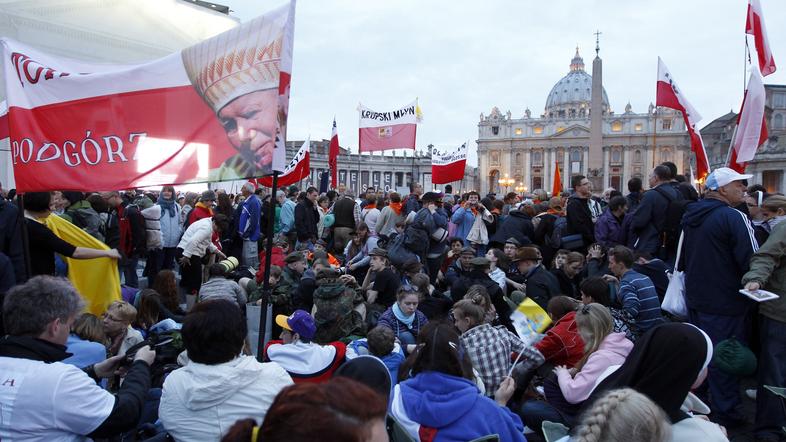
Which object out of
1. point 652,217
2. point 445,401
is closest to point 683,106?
point 652,217

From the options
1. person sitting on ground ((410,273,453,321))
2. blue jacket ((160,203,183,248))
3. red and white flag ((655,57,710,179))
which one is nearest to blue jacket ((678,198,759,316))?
person sitting on ground ((410,273,453,321))

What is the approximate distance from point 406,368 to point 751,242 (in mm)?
3037

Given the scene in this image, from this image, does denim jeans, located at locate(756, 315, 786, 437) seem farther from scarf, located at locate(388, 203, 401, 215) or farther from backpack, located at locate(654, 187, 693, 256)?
scarf, located at locate(388, 203, 401, 215)

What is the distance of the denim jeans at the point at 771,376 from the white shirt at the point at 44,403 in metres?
4.44

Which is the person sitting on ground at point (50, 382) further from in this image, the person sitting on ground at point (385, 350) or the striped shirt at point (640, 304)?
the striped shirt at point (640, 304)

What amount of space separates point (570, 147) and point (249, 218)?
90.0 m

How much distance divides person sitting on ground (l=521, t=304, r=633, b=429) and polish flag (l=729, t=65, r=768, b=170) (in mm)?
3747

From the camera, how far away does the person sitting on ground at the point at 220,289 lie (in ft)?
20.0

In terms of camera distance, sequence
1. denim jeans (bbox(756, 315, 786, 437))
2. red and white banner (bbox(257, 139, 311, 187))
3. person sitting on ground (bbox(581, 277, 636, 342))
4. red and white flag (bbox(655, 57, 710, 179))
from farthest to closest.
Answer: red and white banner (bbox(257, 139, 311, 187)) < red and white flag (bbox(655, 57, 710, 179)) < person sitting on ground (bbox(581, 277, 636, 342)) < denim jeans (bbox(756, 315, 786, 437))

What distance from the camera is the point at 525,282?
6973 millimetres

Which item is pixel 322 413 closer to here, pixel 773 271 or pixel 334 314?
pixel 334 314

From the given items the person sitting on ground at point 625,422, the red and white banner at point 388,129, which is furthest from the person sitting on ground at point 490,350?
the red and white banner at point 388,129

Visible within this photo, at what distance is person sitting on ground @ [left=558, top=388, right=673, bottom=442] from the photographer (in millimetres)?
2076

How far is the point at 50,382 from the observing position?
2410mm
